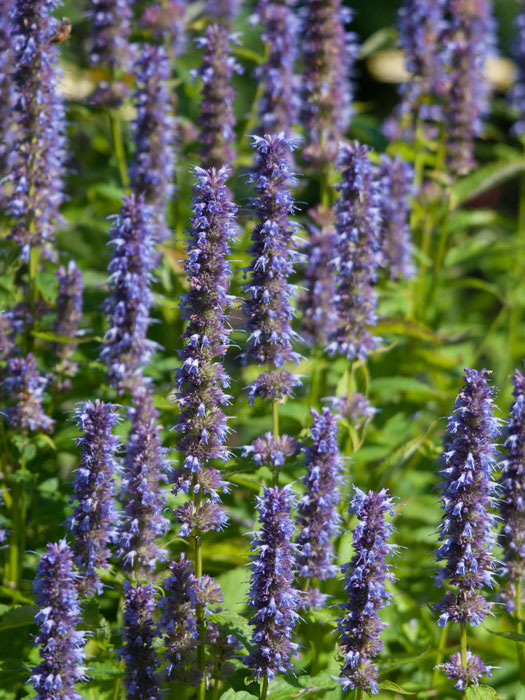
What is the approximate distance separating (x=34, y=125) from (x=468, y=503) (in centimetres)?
294

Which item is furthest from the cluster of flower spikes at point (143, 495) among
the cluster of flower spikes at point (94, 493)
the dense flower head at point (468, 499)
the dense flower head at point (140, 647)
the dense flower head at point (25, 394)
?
the dense flower head at point (468, 499)

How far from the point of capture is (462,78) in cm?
644

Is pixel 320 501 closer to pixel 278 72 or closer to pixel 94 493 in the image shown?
pixel 94 493

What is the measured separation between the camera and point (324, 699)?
13.5ft

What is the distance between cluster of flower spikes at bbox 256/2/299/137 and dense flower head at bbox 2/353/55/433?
237 centimetres

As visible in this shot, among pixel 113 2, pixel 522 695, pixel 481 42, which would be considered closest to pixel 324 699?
pixel 522 695

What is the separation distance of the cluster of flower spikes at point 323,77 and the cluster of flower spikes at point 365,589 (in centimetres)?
291

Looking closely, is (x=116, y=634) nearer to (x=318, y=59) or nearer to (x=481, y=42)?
(x=318, y=59)

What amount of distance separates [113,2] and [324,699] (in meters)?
4.51

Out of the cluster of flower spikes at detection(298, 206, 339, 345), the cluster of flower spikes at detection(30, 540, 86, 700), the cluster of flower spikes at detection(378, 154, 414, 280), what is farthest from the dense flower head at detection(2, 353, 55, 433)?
the cluster of flower spikes at detection(378, 154, 414, 280)

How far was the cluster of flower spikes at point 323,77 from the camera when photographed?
564 centimetres

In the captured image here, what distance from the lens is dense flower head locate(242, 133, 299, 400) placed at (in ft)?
12.4

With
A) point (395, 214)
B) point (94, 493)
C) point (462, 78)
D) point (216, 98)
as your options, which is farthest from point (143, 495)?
point (462, 78)

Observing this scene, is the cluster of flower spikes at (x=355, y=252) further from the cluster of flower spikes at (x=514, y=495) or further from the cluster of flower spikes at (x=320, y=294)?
the cluster of flower spikes at (x=514, y=495)
